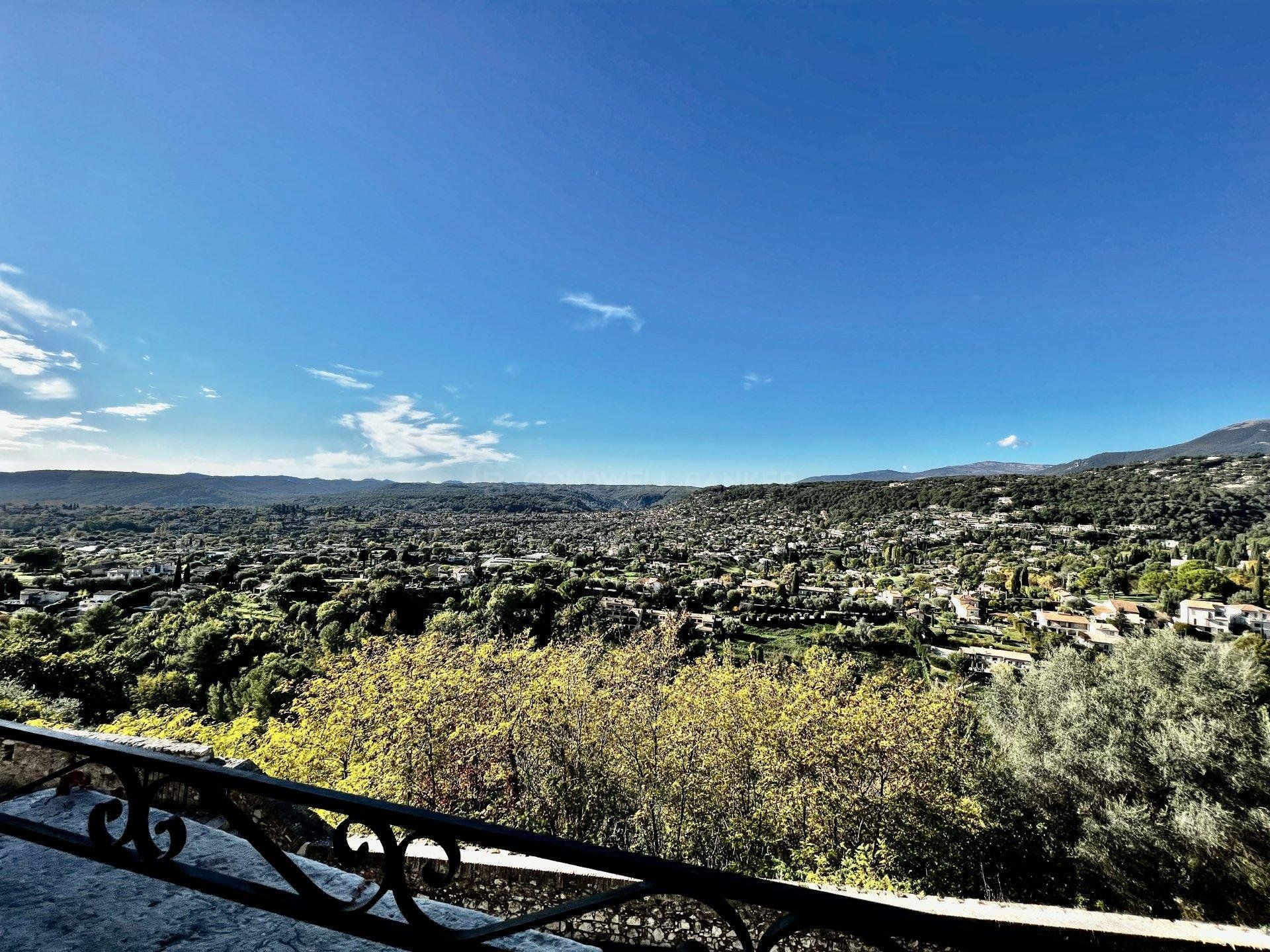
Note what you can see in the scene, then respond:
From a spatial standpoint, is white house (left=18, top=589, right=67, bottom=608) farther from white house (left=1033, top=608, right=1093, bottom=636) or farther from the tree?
white house (left=1033, top=608, right=1093, bottom=636)

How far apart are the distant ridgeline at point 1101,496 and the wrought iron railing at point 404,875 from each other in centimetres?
8989

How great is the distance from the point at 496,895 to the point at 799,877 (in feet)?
20.5

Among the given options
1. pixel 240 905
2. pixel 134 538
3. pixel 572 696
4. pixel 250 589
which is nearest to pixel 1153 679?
pixel 572 696

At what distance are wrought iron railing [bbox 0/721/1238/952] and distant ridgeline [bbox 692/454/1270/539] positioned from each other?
295 feet

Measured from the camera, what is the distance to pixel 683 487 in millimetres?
179875

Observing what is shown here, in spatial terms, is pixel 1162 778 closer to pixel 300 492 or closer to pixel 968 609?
pixel 968 609

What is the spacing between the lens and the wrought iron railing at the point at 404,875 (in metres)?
0.96

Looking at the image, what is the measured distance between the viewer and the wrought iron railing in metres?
0.96

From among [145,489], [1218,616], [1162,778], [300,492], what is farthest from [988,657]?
[300,492]

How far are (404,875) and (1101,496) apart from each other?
367ft

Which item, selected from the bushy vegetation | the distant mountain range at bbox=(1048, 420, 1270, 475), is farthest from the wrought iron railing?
the distant mountain range at bbox=(1048, 420, 1270, 475)

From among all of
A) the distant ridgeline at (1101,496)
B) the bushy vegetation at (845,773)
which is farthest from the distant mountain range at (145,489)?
the distant ridgeline at (1101,496)

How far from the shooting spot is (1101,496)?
8181cm

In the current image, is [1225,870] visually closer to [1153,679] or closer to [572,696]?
[1153,679]
